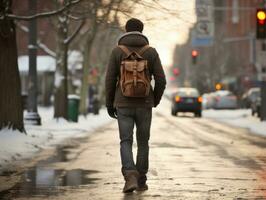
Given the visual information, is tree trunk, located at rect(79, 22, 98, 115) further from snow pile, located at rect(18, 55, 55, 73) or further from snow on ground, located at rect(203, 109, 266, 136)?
snow pile, located at rect(18, 55, 55, 73)

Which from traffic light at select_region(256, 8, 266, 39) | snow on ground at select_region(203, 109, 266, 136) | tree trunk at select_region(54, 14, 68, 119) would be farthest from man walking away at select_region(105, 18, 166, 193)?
tree trunk at select_region(54, 14, 68, 119)

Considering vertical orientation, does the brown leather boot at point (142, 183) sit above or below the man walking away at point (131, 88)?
below

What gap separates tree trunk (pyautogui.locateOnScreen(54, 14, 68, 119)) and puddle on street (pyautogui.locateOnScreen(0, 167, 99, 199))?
18.2 meters

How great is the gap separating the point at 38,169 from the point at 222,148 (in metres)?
5.96

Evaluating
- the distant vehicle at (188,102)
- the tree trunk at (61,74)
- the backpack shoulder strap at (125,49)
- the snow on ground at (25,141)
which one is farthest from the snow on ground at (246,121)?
the backpack shoulder strap at (125,49)

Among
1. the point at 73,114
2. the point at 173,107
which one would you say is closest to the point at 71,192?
the point at 73,114

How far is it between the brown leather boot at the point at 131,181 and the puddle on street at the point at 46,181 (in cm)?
87

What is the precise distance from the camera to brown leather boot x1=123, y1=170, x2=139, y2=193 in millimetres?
8727

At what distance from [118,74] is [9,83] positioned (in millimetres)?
10542

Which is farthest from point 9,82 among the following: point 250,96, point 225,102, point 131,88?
point 250,96

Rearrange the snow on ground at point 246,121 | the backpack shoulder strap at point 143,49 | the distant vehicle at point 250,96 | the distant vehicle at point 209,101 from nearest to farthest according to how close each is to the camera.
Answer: the backpack shoulder strap at point 143,49 → the snow on ground at point 246,121 → the distant vehicle at point 250,96 → the distant vehicle at point 209,101

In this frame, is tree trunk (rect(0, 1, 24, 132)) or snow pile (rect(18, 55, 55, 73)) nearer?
tree trunk (rect(0, 1, 24, 132))

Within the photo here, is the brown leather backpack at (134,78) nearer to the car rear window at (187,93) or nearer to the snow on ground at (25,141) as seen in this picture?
the snow on ground at (25,141)

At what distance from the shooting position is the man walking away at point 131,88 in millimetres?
8742
